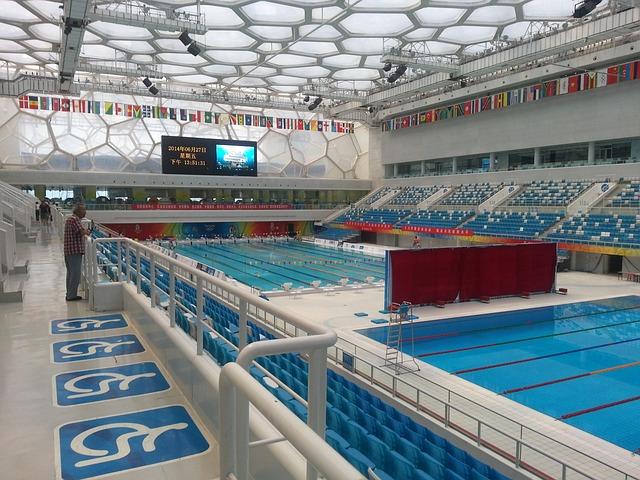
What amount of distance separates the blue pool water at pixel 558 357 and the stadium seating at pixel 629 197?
8914 mm

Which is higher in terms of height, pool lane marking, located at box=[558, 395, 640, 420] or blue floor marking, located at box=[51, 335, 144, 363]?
blue floor marking, located at box=[51, 335, 144, 363]

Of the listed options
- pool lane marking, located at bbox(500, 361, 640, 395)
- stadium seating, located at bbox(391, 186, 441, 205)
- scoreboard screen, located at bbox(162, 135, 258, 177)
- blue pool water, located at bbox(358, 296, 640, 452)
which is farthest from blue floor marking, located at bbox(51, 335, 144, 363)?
scoreboard screen, located at bbox(162, 135, 258, 177)

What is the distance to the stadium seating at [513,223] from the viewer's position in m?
23.9

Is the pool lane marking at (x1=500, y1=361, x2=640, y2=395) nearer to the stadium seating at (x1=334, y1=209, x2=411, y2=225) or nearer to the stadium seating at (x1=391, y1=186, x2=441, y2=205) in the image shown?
the stadium seating at (x1=334, y1=209, x2=411, y2=225)

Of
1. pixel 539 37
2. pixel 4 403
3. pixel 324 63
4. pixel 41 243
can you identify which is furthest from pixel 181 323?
pixel 324 63

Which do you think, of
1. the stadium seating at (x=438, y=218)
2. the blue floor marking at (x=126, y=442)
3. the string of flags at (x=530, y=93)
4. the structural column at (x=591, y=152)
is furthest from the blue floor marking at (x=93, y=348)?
the structural column at (x=591, y=152)

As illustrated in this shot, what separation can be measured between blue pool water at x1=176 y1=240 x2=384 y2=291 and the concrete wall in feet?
37.6

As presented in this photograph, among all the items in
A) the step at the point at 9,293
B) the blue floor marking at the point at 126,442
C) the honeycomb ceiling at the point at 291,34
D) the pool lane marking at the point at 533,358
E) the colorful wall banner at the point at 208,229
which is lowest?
the pool lane marking at the point at 533,358

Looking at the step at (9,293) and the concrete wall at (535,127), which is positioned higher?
the concrete wall at (535,127)

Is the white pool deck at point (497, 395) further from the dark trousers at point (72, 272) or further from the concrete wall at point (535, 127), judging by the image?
the concrete wall at point (535, 127)

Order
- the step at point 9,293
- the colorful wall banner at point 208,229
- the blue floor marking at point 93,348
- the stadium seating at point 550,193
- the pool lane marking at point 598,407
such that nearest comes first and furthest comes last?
the blue floor marking at point 93,348 < the step at point 9,293 < the pool lane marking at point 598,407 < the stadium seating at point 550,193 < the colorful wall banner at point 208,229

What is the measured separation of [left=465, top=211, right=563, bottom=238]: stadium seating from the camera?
2392cm

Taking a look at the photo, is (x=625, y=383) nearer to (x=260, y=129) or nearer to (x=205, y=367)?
(x=205, y=367)

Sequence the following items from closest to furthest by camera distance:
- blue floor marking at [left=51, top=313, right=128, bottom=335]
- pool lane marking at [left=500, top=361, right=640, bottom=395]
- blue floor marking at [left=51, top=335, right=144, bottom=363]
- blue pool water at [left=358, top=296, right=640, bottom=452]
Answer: blue floor marking at [left=51, top=335, right=144, bottom=363] < blue floor marking at [left=51, top=313, right=128, bottom=335] < blue pool water at [left=358, top=296, right=640, bottom=452] < pool lane marking at [left=500, top=361, right=640, bottom=395]
